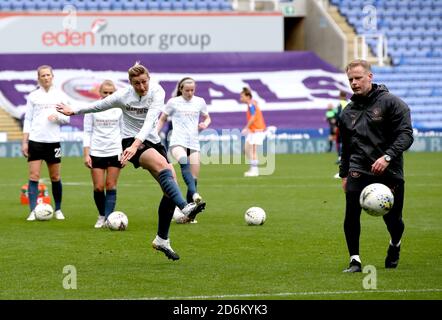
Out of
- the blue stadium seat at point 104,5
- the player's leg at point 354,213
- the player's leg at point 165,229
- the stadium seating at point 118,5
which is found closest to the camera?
the player's leg at point 354,213

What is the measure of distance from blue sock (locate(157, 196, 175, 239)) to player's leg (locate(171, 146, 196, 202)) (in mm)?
4791

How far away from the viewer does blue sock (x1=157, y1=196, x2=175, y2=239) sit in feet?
38.9

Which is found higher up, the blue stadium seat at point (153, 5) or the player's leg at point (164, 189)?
the player's leg at point (164, 189)

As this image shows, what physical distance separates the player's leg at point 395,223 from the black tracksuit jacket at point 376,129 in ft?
0.43

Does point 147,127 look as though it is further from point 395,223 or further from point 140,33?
point 140,33

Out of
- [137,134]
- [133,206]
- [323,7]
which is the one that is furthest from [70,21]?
[137,134]

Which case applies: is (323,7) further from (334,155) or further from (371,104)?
(371,104)

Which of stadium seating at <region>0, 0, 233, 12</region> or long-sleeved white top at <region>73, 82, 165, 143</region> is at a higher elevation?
long-sleeved white top at <region>73, 82, 165, 143</region>

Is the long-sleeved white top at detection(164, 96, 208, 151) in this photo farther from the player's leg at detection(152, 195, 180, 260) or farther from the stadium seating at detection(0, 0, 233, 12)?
the stadium seating at detection(0, 0, 233, 12)

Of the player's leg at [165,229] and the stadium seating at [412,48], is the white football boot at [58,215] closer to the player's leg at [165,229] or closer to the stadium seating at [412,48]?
the player's leg at [165,229]

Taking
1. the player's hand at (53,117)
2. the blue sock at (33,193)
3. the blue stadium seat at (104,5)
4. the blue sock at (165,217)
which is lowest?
the blue sock at (33,193)

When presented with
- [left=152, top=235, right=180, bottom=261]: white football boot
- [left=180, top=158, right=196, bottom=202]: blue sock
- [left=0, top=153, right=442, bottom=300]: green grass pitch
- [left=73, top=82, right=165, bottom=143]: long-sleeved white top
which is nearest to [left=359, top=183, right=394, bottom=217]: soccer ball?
[left=0, top=153, right=442, bottom=300]: green grass pitch

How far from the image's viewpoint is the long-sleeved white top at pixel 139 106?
1188cm

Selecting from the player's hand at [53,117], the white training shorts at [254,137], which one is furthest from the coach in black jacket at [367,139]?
the white training shorts at [254,137]
